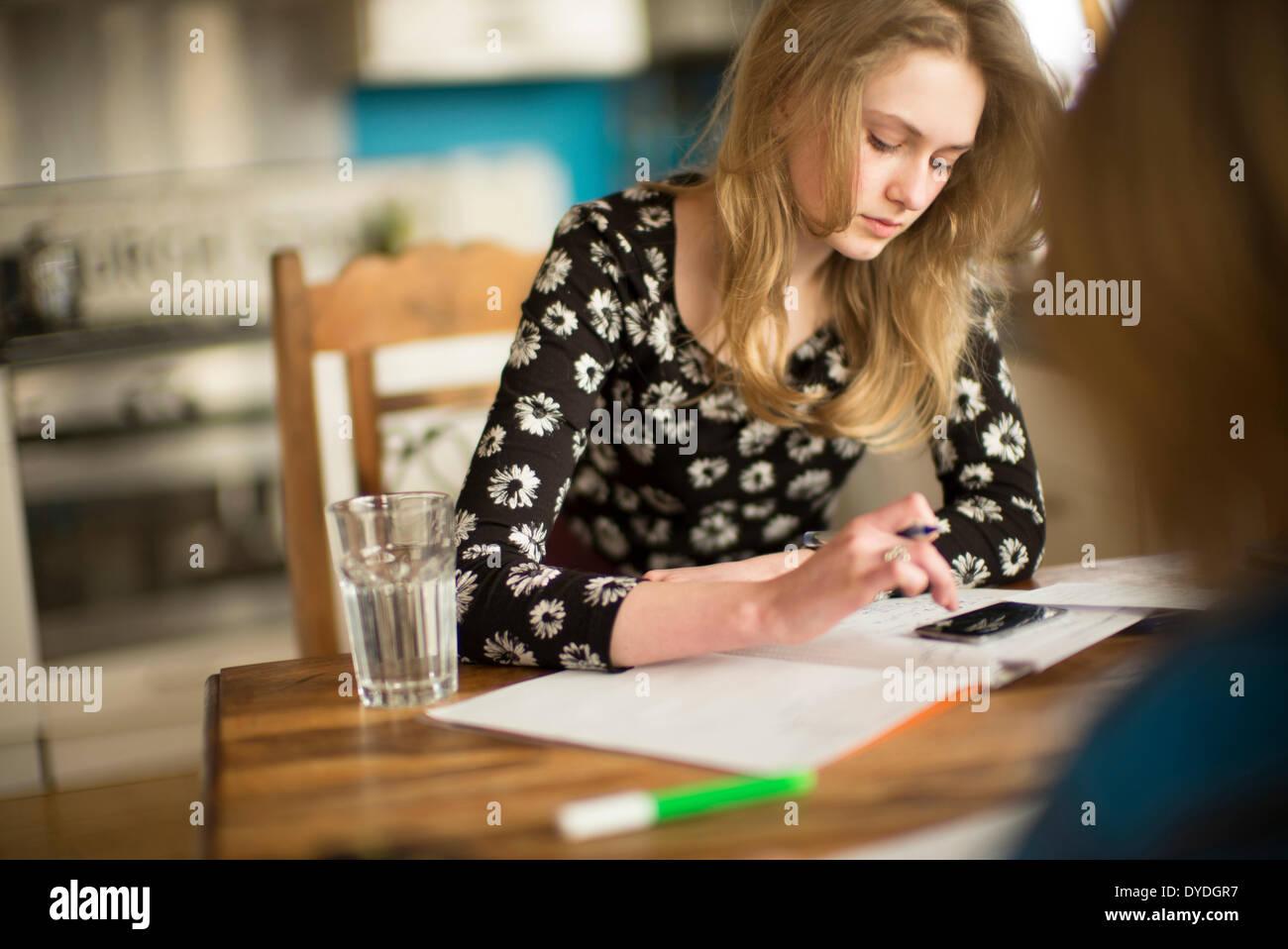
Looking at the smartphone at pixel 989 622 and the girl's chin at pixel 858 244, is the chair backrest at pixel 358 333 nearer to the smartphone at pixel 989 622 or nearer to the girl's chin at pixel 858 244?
the girl's chin at pixel 858 244

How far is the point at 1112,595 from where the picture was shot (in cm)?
85

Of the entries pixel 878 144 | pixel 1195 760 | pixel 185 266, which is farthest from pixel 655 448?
pixel 185 266

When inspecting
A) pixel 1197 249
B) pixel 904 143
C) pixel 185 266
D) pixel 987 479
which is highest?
pixel 185 266

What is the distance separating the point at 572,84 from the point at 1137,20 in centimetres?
273

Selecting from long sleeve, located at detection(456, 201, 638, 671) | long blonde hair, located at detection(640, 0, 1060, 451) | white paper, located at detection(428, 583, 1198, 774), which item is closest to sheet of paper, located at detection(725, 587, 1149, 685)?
white paper, located at detection(428, 583, 1198, 774)

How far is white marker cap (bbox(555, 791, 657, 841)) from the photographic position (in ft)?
1.57

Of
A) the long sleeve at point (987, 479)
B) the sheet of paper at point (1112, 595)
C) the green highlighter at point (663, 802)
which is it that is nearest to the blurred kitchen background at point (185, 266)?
the long sleeve at point (987, 479)

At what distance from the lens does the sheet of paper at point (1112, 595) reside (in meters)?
0.82

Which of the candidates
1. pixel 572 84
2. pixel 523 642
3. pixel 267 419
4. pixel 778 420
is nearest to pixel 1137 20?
pixel 523 642

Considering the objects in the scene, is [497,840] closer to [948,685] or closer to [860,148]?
[948,685]

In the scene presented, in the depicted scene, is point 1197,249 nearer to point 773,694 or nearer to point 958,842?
point 958,842

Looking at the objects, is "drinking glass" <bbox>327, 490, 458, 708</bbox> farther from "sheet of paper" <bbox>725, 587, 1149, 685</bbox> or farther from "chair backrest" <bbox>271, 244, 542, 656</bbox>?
"chair backrest" <bbox>271, 244, 542, 656</bbox>

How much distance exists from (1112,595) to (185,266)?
6.80 ft

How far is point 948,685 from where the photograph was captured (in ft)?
2.11
